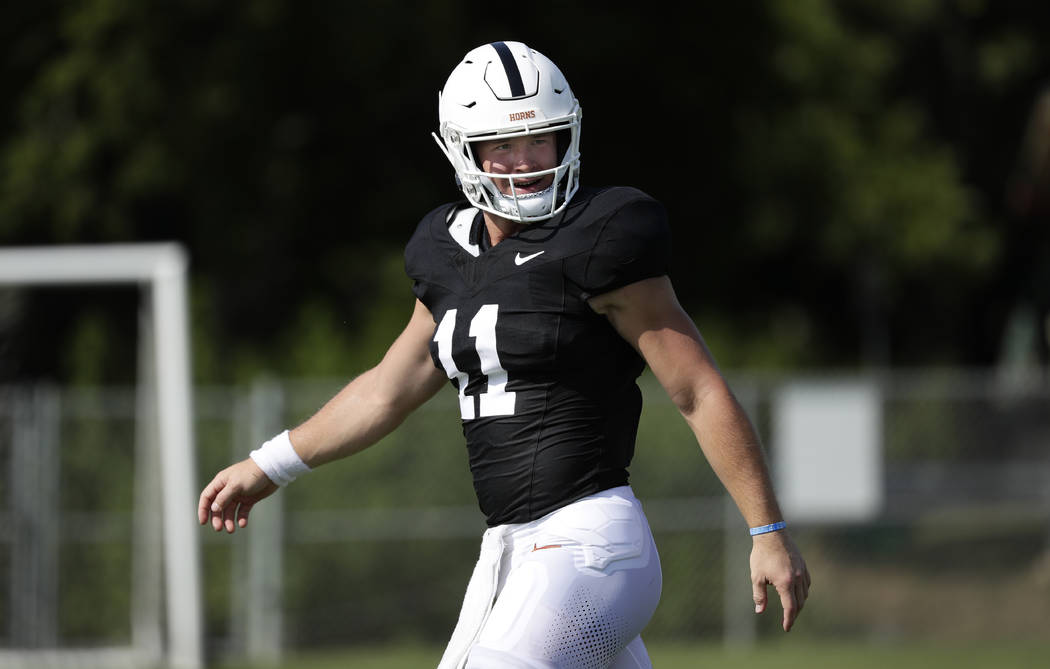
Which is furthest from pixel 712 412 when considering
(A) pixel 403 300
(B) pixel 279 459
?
(A) pixel 403 300

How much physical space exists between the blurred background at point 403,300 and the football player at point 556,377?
789 cm

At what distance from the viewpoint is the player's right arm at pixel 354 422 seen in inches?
168

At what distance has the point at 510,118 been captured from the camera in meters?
3.83

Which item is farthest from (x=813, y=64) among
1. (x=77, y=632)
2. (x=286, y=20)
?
(x=77, y=632)

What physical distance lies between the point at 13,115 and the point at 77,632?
23.6 ft

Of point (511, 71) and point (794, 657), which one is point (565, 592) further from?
point (794, 657)

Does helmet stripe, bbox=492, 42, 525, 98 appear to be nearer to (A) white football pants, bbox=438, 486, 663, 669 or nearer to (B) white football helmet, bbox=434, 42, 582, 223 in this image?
(B) white football helmet, bbox=434, 42, 582, 223

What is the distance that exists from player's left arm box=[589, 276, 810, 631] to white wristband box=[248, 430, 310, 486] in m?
1.04

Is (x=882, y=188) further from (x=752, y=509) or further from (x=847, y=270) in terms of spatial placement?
(x=752, y=509)

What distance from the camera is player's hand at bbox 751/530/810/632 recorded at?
3580mm

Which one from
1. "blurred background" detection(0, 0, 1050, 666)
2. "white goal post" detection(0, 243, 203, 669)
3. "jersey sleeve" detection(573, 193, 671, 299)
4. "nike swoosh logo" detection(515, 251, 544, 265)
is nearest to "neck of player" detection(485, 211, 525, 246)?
"nike swoosh logo" detection(515, 251, 544, 265)

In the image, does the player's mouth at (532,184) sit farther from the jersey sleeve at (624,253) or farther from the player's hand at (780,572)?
the player's hand at (780,572)

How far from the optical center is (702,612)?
40.8 feet

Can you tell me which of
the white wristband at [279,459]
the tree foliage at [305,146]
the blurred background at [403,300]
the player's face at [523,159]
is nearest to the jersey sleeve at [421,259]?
the player's face at [523,159]
